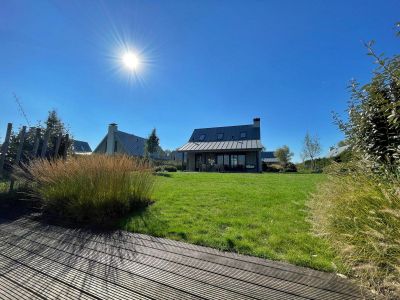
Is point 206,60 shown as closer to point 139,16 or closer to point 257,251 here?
point 139,16

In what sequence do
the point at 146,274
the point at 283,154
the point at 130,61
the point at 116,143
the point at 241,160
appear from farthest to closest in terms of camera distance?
the point at 283,154, the point at 116,143, the point at 241,160, the point at 130,61, the point at 146,274

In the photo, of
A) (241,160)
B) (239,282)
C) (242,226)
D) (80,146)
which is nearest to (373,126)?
(242,226)

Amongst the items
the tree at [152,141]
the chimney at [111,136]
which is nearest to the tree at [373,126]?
the tree at [152,141]

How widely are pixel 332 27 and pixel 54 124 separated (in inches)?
524

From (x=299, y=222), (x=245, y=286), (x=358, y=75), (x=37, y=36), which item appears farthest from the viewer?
(x=37, y=36)

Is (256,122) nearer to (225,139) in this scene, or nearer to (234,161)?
(225,139)

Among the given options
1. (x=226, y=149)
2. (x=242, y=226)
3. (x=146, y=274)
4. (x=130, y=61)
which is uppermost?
(x=130, y=61)

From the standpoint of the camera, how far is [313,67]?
29.7 feet

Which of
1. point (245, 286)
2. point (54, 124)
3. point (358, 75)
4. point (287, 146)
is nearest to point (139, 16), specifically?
point (358, 75)

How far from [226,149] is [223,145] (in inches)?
46.8

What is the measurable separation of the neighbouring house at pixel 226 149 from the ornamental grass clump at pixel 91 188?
1715 centimetres

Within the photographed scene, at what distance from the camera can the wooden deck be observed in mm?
1701

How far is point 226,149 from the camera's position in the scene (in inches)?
846

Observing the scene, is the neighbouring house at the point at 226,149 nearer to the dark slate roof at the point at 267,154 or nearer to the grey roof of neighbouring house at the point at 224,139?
the grey roof of neighbouring house at the point at 224,139
